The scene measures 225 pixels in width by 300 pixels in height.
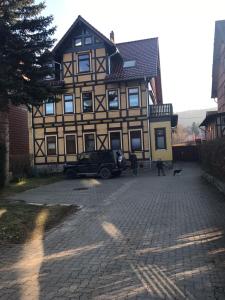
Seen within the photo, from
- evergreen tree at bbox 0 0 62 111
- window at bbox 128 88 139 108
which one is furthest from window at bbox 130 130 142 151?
evergreen tree at bbox 0 0 62 111

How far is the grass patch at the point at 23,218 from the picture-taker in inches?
379

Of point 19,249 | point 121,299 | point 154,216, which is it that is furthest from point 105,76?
Answer: point 121,299

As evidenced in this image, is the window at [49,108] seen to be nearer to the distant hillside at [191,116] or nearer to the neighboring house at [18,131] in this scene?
the neighboring house at [18,131]

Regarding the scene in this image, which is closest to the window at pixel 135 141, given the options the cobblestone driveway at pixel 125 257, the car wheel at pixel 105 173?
the car wheel at pixel 105 173

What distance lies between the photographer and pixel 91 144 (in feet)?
112

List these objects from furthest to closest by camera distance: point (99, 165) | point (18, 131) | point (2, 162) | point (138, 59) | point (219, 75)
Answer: point (18, 131), point (138, 59), point (219, 75), point (99, 165), point (2, 162)

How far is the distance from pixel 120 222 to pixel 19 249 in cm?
319

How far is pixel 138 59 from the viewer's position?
34.2 m

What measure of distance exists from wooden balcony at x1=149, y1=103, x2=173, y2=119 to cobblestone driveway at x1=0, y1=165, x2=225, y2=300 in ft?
65.4

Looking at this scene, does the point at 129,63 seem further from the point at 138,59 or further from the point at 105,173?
the point at 105,173

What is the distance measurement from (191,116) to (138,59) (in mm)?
117338

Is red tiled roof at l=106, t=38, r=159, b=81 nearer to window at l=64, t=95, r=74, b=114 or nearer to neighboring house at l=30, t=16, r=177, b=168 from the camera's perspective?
neighboring house at l=30, t=16, r=177, b=168

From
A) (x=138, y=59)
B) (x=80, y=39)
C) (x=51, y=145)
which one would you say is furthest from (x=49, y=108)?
(x=138, y=59)

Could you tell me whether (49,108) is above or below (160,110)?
above
